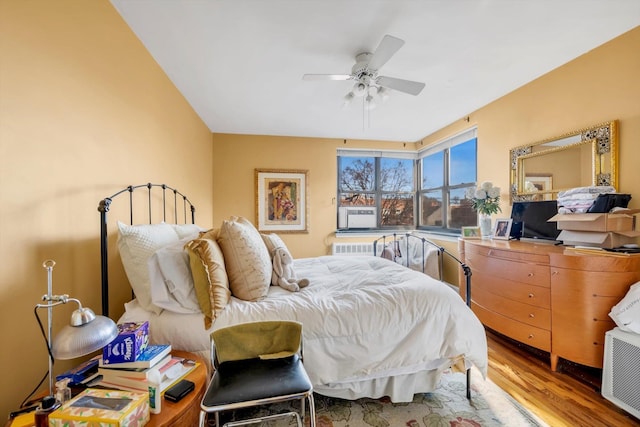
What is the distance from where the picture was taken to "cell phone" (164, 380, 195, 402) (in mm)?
970

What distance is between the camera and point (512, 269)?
7.60 feet

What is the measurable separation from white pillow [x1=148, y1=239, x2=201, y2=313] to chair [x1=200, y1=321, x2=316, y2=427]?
29 centimetres

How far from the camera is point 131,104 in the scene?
1.88 metres

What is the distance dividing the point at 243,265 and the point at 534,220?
2.88m

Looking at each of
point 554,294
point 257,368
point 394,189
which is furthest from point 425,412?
point 394,189

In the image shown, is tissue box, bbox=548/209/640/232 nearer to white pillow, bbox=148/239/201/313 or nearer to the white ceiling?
the white ceiling

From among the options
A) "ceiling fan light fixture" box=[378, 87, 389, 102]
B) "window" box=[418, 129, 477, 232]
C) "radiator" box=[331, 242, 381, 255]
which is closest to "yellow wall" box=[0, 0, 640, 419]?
"window" box=[418, 129, 477, 232]

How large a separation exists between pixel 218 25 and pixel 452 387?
3048mm

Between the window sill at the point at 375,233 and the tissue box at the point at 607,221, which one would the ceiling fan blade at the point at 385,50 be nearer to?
the tissue box at the point at 607,221

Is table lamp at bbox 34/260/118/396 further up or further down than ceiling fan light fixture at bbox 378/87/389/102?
further down

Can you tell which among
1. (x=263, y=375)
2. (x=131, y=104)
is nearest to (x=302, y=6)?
(x=131, y=104)

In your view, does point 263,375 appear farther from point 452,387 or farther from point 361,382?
point 452,387

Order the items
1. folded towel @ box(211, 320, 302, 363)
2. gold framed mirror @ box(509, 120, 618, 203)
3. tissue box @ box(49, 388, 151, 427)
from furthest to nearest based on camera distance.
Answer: gold framed mirror @ box(509, 120, 618, 203) < folded towel @ box(211, 320, 302, 363) < tissue box @ box(49, 388, 151, 427)

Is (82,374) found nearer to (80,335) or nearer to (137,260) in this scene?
(80,335)
